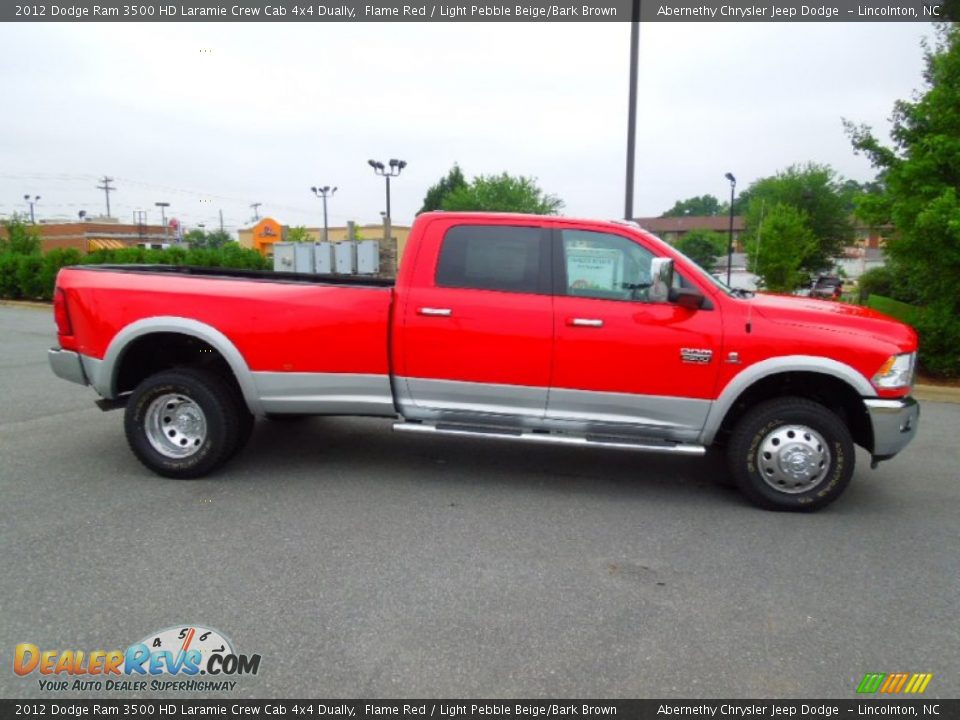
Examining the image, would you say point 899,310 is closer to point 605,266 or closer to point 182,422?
point 605,266

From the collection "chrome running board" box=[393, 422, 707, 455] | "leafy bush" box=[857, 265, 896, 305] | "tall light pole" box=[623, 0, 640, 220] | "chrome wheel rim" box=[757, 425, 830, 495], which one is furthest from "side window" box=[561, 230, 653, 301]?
"leafy bush" box=[857, 265, 896, 305]

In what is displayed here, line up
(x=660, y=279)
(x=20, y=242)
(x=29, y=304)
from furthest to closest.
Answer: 1. (x=20, y=242)
2. (x=29, y=304)
3. (x=660, y=279)

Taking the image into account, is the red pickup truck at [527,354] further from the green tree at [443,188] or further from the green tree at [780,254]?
the green tree at [443,188]

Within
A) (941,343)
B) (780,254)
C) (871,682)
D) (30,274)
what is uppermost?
(780,254)

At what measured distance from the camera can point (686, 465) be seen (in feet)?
18.1

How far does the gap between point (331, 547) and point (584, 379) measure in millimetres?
1980

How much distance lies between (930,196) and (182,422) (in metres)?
9.91

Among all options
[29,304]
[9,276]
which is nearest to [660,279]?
[29,304]

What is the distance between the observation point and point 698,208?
5595 inches

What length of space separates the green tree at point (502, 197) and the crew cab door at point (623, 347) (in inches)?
1607

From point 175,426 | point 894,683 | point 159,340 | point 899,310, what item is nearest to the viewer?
point 894,683

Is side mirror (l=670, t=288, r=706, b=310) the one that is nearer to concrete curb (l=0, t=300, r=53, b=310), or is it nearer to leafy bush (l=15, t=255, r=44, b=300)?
concrete curb (l=0, t=300, r=53, b=310)

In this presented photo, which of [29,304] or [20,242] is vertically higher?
[20,242]

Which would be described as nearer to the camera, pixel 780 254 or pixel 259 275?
pixel 259 275
